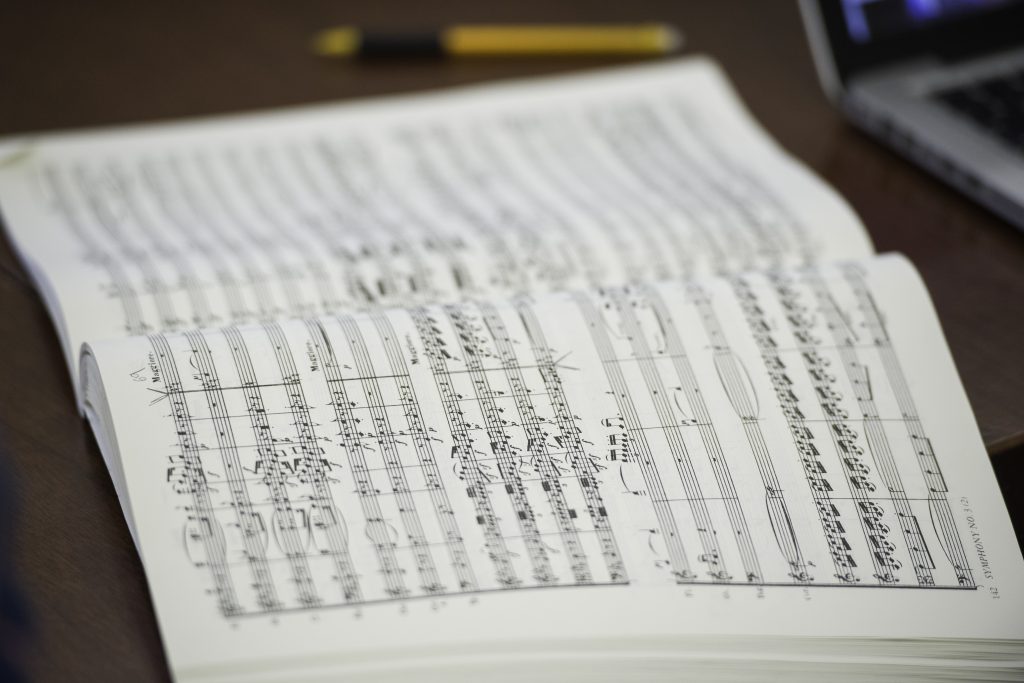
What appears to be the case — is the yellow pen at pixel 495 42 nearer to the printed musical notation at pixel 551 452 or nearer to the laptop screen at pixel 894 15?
the laptop screen at pixel 894 15

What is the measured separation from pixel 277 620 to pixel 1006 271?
0.50m

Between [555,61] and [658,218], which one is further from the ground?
[555,61]

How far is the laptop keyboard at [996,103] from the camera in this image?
2.38 feet

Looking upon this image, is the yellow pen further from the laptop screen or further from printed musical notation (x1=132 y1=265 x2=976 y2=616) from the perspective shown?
printed musical notation (x1=132 y1=265 x2=976 y2=616)

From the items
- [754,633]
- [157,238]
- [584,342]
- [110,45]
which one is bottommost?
[754,633]

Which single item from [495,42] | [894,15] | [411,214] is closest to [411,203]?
[411,214]

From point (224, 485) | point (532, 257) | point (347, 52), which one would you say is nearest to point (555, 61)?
point (347, 52)

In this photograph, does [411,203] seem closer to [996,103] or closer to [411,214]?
[411,214]

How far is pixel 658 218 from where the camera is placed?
2.28 ft

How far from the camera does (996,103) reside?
0.75 meters

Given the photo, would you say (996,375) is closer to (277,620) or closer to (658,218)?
(658,218)

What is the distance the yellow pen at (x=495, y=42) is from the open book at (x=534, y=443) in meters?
0.23

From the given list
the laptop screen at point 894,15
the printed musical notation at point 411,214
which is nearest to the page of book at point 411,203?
the printed musical notation at point 411,214

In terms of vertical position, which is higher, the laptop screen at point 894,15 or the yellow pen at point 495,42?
the yellow pen at point 495,42
